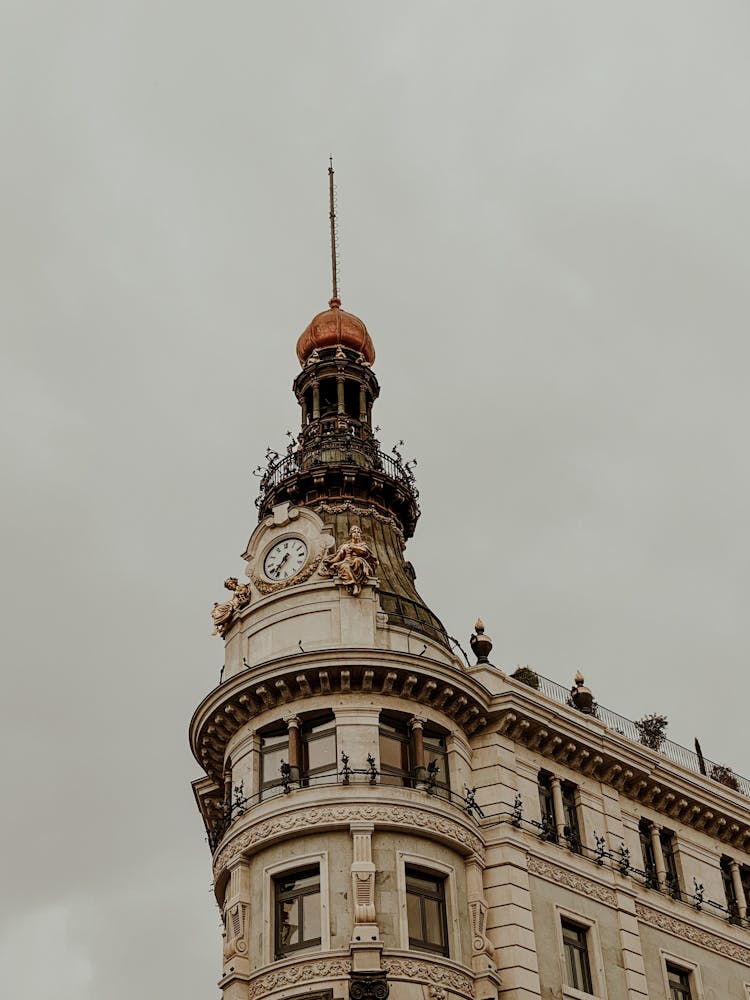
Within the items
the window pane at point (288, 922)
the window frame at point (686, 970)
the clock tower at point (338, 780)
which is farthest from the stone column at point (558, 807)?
the window pane at point (288, 922)

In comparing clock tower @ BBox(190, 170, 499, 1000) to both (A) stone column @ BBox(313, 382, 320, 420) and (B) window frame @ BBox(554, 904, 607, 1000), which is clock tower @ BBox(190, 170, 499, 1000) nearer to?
(B) window frame @ BBox(554, 904, 607, 1000)

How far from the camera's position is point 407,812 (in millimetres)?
46688

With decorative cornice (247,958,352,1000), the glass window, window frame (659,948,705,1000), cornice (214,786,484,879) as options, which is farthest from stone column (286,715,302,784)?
the glass window

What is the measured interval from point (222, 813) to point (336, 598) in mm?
8053

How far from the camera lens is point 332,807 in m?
46.2

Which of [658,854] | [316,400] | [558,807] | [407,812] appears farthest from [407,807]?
[316,400]

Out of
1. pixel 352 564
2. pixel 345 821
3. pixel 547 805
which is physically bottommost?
pixel 345 821

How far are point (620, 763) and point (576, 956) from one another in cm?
759

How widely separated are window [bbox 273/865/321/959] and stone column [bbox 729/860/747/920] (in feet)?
66.5

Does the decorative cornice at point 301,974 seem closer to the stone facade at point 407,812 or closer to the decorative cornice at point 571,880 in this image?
the stone facade at point 407,812

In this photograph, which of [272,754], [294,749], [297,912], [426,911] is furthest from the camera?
[272,754]

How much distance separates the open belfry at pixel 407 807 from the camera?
45406mm

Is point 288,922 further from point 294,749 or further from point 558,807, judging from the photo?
point 558,807

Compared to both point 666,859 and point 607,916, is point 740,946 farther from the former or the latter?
point 607,916
